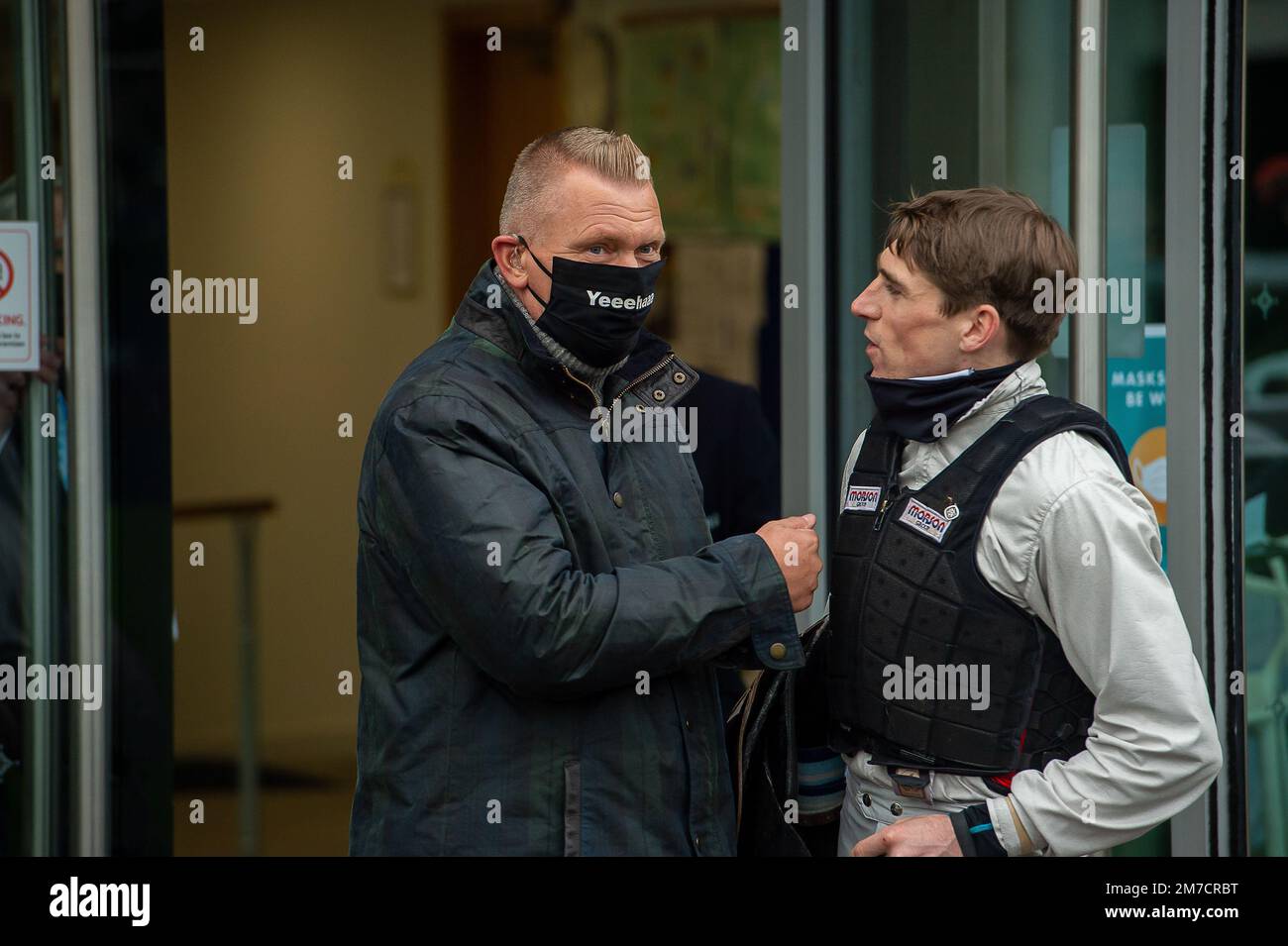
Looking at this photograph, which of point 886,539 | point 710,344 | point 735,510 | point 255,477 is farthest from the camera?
point 710,344

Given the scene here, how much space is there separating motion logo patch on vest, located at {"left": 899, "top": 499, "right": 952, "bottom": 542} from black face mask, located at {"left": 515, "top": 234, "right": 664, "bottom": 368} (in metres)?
0.48

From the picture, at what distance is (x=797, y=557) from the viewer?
2.15 metres

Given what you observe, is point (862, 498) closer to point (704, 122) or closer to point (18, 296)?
point (18, 296)

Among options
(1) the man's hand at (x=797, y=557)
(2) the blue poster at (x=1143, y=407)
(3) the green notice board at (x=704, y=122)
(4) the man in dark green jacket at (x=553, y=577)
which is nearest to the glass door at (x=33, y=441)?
(4) the man in dark green jacket at (x=553, y=577)

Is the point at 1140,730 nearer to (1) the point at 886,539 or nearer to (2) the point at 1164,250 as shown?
(1) the point at 886,539

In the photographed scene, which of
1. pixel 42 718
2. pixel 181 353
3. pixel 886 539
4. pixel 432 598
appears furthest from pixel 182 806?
pixel 886 539

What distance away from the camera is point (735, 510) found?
12.2 ft

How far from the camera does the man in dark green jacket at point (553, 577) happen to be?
2051 millimetres

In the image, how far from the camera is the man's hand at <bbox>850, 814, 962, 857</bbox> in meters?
2.06

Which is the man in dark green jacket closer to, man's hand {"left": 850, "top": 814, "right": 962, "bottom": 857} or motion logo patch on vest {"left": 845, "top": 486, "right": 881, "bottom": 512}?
motion logo patch on vest {"left": 845, "top": 486, "right": 881, "bottom": 512}

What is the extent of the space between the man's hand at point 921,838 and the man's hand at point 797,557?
33 centimetres

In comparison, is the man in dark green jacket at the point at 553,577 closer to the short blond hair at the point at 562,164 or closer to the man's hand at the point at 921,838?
the short blond hair at the point at 562,164

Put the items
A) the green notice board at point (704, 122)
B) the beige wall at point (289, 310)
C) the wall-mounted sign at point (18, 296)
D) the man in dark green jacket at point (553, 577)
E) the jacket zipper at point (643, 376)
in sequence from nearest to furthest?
1. the man in dark green jacket at point (553, 577)
2. the jacket zipper at point (643, 376)
3. the wall-mounted sign at point (18, 296)
4. the beige wall at point (289, 310)
5. the green notice board at point (704, 122)

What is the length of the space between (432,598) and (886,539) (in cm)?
65
